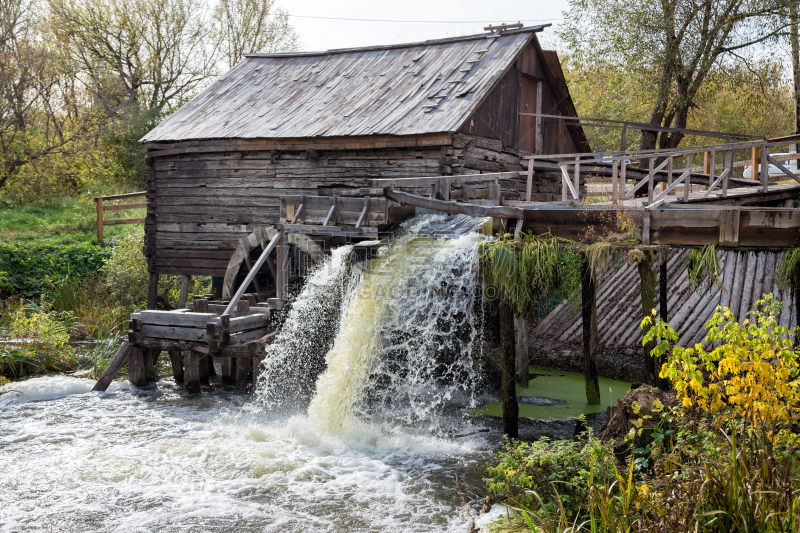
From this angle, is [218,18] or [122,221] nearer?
[122,221]

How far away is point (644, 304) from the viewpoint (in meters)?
7.88

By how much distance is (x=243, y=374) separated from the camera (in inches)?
419

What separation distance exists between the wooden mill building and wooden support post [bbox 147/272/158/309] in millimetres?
142

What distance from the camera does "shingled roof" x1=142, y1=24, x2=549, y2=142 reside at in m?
12.4

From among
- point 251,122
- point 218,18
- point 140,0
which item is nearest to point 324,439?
point 251,122

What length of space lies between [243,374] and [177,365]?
3.61 feet

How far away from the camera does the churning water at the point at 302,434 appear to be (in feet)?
20.2

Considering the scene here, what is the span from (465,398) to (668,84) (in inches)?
466

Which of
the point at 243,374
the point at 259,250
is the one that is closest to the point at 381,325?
the point at 243,374

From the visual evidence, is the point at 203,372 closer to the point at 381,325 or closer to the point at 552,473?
the point at 381,325

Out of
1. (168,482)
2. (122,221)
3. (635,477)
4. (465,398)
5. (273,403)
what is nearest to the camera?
(635,477)

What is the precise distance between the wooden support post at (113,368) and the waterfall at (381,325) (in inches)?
96.6

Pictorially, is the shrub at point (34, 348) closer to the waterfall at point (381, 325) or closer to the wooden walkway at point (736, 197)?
the waterfall at point (381, 325)

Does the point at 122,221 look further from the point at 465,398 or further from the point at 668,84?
the point at 668,84
